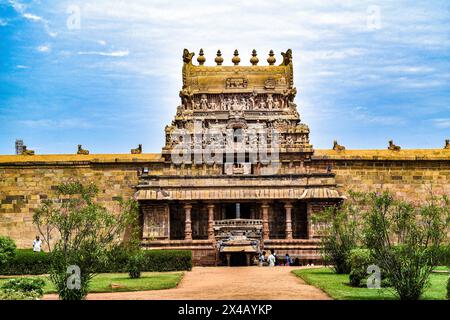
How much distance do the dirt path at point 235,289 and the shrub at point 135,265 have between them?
1940 millimetres

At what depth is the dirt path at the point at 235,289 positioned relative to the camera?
71.7 ft

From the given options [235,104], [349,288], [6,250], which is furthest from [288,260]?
[6,250]

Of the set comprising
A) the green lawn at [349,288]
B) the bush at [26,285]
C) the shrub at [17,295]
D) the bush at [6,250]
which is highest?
the bush at [6,250]

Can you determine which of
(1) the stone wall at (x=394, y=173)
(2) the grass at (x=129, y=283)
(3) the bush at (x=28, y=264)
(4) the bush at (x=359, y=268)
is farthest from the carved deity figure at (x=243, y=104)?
(4) the bush at (x=359, y=268)

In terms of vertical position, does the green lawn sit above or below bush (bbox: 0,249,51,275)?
below

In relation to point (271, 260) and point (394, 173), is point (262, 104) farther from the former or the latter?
point (271, 260)

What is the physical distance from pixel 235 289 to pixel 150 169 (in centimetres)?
2225

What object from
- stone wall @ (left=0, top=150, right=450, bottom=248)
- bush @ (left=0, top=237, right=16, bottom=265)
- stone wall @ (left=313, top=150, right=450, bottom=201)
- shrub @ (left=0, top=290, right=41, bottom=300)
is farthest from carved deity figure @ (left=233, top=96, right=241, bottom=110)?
shrub @ (left=0, top=290, right=41, bottom=300)

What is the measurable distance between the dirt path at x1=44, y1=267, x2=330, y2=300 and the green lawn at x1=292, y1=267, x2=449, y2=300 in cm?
→ 39

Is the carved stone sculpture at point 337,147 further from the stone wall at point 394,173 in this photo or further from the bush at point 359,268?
the bush at point 359,268

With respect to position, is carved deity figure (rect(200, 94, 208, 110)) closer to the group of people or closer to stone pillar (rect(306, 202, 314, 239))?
stone pillar (rect(306, 202, 314, 239))

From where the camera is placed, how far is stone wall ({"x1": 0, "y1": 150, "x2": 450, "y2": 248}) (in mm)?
44344
